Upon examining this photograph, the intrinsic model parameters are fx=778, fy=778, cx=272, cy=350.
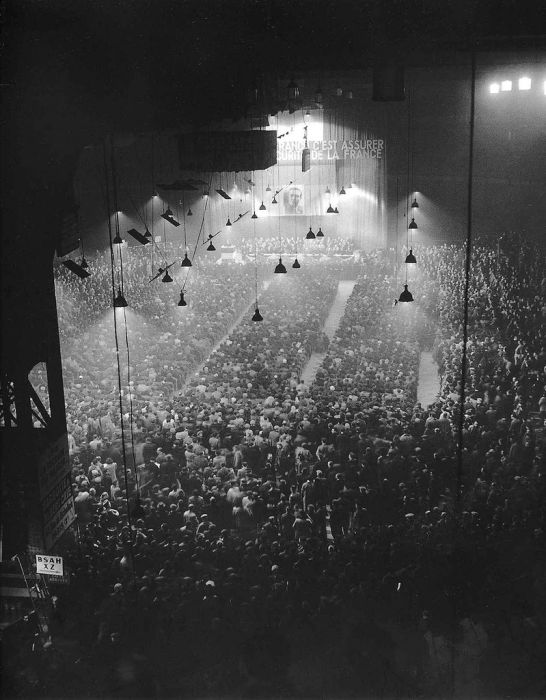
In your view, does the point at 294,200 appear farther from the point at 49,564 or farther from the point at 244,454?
the point at 49,564

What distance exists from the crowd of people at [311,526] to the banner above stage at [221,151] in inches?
169

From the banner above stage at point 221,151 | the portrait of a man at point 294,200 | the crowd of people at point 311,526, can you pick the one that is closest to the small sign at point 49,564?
the crowd of people at point 311,526

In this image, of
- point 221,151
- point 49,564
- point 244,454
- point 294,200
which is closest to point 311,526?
point 244,454

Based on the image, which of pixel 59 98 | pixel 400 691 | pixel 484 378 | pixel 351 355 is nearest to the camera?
pixel 59 98

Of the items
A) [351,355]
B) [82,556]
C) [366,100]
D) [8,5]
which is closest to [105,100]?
[8,5]

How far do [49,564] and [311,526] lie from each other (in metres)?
3.31

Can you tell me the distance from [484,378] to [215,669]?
8334 mm

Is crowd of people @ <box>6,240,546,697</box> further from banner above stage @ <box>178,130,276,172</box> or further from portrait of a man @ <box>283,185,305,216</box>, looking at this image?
portrait of a man @ <box>283,185,305,216</box>

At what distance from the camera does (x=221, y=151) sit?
13.9 meters

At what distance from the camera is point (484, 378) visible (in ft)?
48.0

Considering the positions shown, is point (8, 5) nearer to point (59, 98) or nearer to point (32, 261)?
point (59, 98)

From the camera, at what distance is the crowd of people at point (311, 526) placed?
8359 millimetres

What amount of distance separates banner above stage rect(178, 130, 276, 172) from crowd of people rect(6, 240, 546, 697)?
430cm

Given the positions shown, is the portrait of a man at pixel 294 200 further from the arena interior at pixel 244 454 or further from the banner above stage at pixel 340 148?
the arena interior at pixel 244 454
